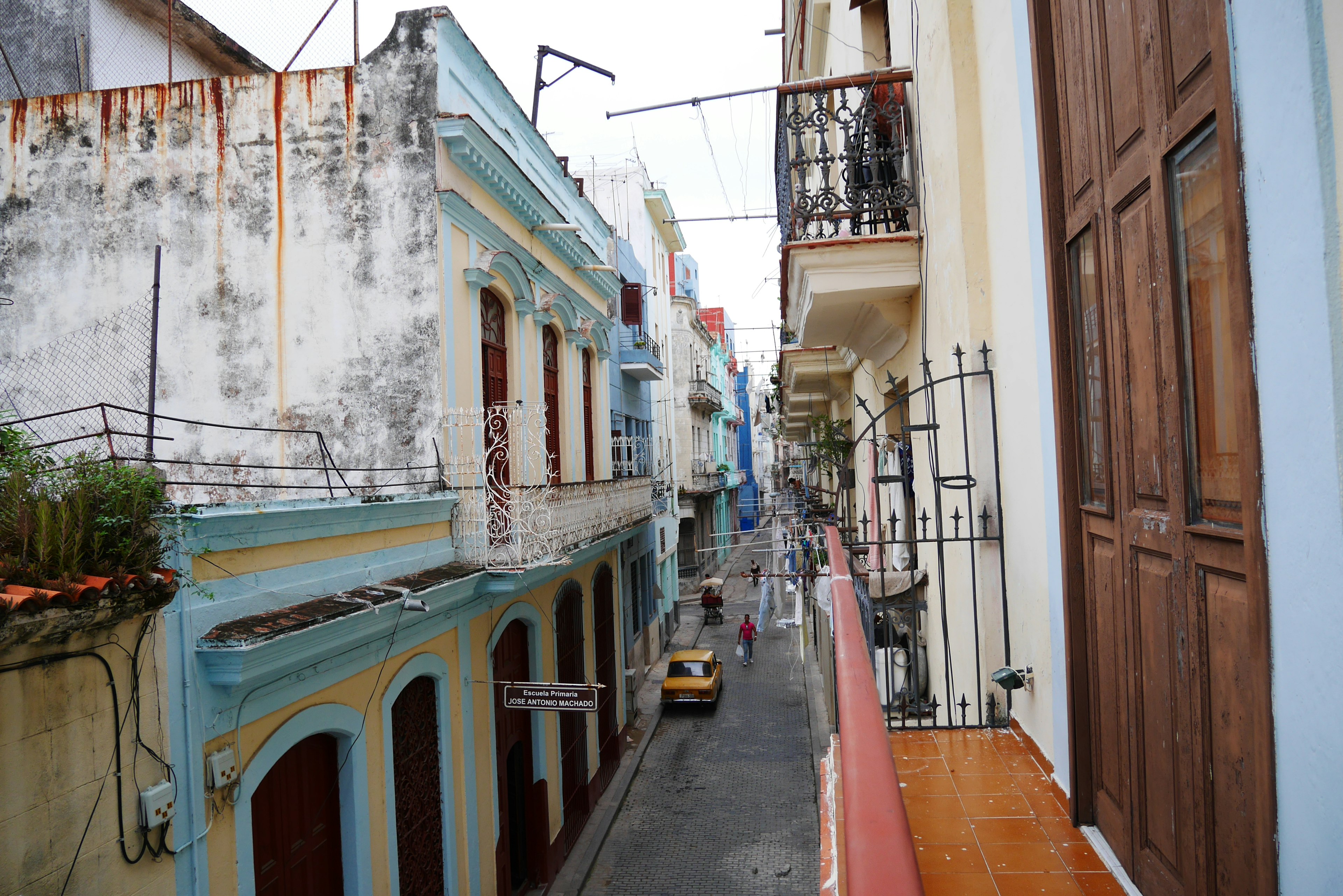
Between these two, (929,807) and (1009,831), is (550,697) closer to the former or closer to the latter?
(929,807)

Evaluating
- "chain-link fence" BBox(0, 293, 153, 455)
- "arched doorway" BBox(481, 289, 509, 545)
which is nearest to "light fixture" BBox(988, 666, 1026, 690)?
"arched doorway" BBox(481, 289, 509, 545)

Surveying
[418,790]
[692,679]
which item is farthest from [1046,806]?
[692,679]

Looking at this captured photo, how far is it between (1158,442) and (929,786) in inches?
80.7

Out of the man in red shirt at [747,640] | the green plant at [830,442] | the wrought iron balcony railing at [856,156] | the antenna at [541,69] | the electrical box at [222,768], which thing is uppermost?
the antenna at [541,69]

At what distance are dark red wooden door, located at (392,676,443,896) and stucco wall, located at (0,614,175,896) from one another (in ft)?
9.26

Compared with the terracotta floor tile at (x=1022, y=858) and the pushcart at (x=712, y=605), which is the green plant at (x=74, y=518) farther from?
the pushcart at (x=712, y=605)

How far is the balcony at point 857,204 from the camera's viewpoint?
6.00 m

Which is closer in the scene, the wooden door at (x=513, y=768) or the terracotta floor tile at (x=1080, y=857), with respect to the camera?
the terracotta floor tile at (x=1080, y=857)

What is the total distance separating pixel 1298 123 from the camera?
5.16ft

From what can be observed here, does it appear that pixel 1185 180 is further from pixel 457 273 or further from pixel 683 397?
pixel 683 397

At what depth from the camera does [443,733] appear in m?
7.81

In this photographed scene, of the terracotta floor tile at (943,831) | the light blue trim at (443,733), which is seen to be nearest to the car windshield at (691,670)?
the light blue trim at (443,733)

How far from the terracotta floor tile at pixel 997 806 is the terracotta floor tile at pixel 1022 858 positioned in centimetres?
22

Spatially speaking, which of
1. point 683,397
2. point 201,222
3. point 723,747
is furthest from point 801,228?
point 683,397
